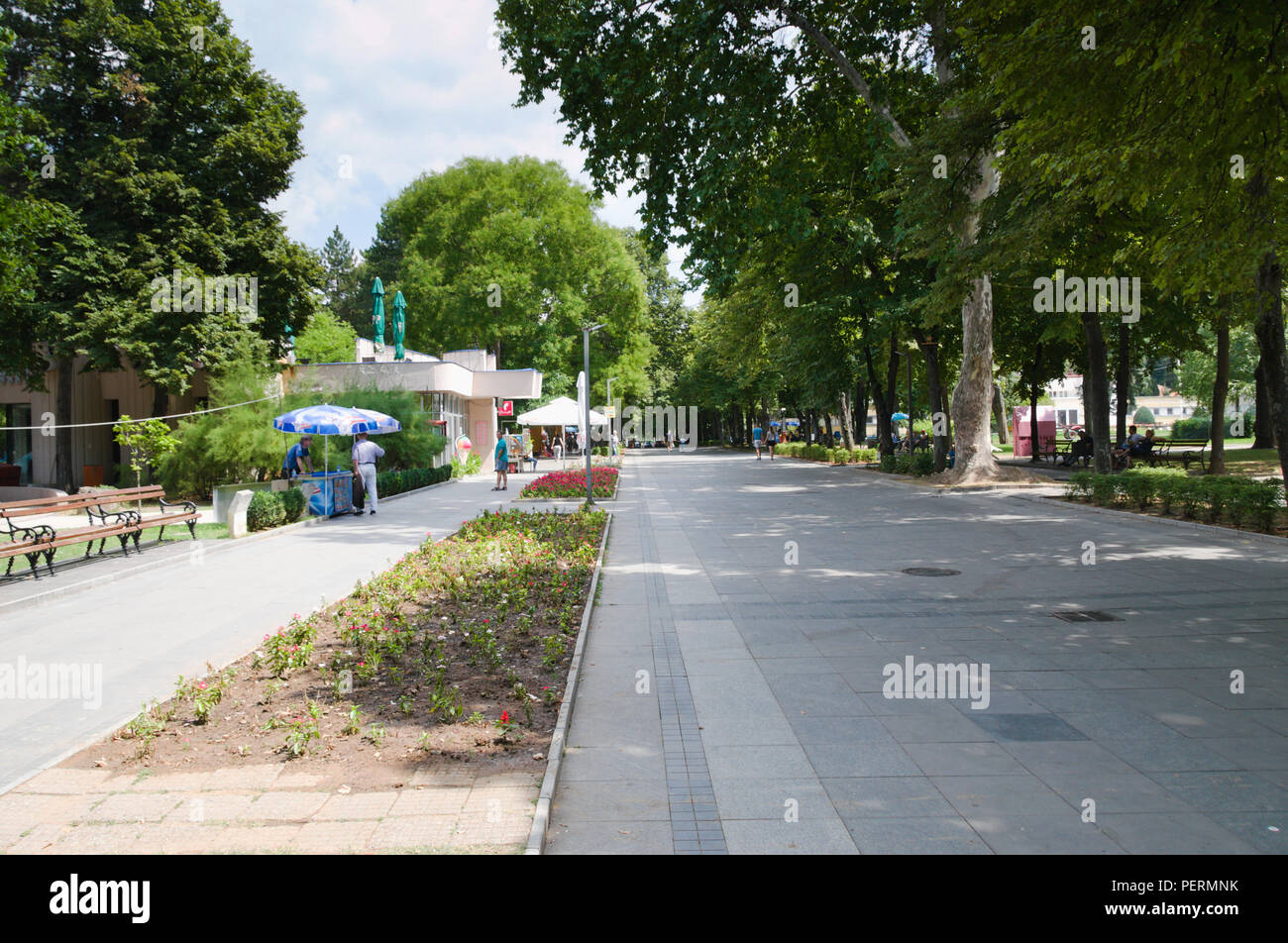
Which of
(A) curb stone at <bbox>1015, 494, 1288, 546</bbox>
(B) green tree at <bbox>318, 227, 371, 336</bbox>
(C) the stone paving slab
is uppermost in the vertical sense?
(B) green tree at <bbox>318, 227, 371, 336</bbox>

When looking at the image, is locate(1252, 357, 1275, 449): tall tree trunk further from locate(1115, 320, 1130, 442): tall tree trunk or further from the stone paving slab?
the stone paving slab

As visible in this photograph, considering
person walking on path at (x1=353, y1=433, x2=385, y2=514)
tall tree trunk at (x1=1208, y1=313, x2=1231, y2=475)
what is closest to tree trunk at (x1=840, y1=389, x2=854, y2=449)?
tall tree trunk at (x1=1208, y1=313, x2=1231, y2=475)

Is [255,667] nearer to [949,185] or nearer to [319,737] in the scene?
[319,737]

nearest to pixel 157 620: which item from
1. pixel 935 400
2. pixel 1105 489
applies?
pixel 1105 489

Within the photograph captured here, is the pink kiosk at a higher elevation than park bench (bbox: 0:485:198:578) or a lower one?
higher

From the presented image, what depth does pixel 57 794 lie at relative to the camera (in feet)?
15.0

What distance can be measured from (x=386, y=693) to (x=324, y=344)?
53640 mm

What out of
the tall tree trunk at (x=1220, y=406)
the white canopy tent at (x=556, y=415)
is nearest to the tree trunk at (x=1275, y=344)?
the tall tree trunk at (x=1220, y=406)

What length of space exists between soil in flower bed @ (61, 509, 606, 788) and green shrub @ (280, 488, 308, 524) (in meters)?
8.72

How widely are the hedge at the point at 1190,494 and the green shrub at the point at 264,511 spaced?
1663 cm

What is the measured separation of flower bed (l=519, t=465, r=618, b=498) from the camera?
2248 centimetres

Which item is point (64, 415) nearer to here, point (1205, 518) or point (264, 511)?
point (264, 511)

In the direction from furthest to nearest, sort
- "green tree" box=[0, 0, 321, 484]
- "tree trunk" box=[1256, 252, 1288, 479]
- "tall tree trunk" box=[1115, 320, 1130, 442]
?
"tall tree trunk" box=[1115, 320, 1130, 442] < "green tree" box=[0, 0, 321, 484] < "tree trunk" box=[1256, 252, 1288, 479]

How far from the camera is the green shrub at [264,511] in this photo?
16.2m
